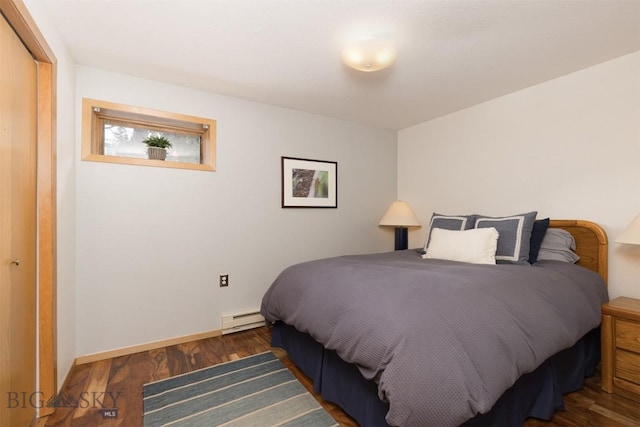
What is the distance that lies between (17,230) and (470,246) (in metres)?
2.70

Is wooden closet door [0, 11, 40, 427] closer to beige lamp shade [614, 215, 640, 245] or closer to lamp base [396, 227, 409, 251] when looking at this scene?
lamp base [396, 227, 409, 251]

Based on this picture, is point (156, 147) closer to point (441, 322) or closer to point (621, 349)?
point (441, 322)

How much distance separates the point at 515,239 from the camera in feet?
7.13

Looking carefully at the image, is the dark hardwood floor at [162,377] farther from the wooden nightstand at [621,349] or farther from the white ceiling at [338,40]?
the white ceiling at [338,40]

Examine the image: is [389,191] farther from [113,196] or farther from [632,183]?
[113,196]

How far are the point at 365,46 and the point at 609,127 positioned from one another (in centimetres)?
194

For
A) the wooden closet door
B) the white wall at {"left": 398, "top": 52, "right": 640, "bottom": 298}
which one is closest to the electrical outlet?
the wooden closet door

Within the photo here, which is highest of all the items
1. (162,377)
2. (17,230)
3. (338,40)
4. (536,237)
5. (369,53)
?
(338,40)

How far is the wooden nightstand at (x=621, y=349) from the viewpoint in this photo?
1696mm

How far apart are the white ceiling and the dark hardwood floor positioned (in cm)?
222

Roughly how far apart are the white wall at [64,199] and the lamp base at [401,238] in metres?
3.01

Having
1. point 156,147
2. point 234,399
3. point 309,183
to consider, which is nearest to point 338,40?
point 309,183

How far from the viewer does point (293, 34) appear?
1805 mm

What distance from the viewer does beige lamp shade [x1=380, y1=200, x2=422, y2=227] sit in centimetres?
333
